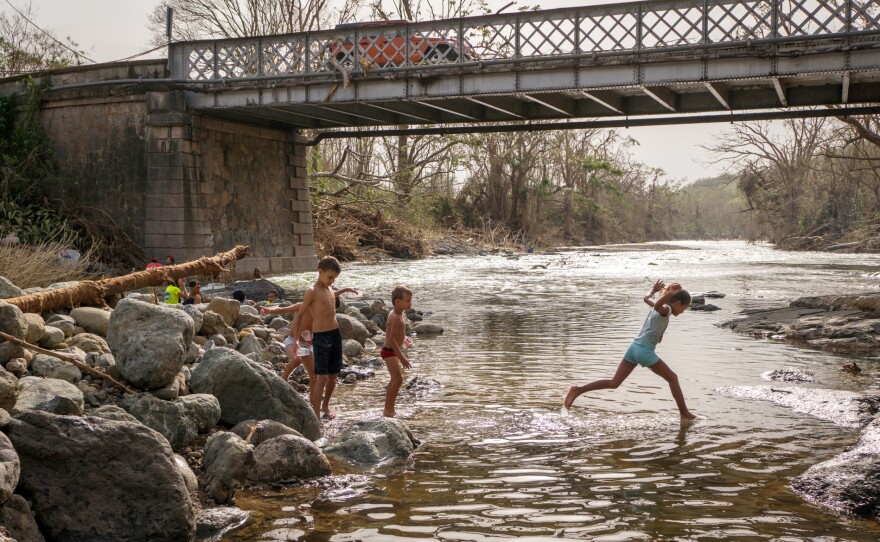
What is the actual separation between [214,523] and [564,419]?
3.89 m

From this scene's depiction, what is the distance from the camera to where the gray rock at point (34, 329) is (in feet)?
25.2

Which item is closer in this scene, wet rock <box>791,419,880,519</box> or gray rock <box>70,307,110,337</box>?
wet rock <box>791,419,880,519</box>

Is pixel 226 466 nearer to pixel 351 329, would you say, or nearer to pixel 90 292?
pixel 90 292

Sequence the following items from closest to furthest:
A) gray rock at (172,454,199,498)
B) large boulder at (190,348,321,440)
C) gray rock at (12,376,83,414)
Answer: gray rock at (172,454,199,498), gray rock at (12,376,83,414), large boulder at (190,348,321,440)

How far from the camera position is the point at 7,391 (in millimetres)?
5711

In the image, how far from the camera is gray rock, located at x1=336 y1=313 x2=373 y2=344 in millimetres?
13062

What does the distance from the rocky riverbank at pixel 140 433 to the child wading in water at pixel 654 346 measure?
2272 mm

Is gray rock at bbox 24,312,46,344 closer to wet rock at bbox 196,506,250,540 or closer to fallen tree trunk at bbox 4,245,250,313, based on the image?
fallen tree trunk at bbox 4,245,250,313

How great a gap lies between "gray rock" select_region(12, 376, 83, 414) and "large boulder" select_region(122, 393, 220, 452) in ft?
1.46

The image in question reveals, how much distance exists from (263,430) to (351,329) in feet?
20.4

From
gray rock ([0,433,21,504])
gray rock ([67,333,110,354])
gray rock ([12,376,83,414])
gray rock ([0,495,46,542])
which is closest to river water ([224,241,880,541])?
gray rock ([0,495,46,542])

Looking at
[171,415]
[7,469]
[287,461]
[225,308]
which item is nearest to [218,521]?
[287,461]

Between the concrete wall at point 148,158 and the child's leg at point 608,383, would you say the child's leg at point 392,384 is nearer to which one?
the child's leg at point 608,383

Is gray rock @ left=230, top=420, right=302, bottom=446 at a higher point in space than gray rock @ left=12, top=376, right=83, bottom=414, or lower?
lower
